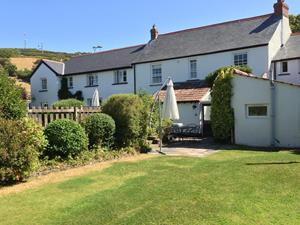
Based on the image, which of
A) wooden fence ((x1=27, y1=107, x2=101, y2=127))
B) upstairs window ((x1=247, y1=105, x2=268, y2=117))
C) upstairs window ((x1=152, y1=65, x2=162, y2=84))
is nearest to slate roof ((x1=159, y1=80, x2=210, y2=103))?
upstairs window ((x1=152, y1=65, x2=162, y2=84))

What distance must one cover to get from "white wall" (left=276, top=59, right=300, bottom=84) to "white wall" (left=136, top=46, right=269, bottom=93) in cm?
121

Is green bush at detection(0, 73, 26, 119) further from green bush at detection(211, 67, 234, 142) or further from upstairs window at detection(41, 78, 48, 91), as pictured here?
upstairs window at detection(41, 78, 48, 91)

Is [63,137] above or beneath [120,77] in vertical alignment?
beneath

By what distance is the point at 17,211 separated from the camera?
25.8 feet

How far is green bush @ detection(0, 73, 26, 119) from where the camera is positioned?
11.9 meters

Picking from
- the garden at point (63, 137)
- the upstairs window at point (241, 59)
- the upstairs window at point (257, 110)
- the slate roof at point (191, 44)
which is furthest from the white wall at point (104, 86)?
the garden at point (63, 137)

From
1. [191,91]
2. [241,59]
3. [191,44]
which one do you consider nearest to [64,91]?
[191,44]

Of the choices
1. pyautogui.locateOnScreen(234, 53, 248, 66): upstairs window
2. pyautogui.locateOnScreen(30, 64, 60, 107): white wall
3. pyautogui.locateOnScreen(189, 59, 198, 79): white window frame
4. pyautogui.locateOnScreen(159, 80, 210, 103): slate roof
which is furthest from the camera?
pyautogui.locateOnScreen(30, 64, 60, 107): white wall

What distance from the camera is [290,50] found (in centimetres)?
2823

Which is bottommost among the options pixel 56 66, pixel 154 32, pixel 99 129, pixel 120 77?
pixel 99 129

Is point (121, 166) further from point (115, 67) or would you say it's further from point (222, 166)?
point (115, 67)

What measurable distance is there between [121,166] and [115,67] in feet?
79.8

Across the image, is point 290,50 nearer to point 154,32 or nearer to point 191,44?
point 191,44

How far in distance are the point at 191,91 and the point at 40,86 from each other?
72.3ft
